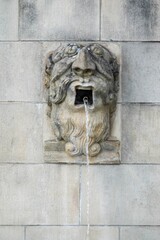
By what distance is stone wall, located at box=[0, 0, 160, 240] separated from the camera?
35.4 feet

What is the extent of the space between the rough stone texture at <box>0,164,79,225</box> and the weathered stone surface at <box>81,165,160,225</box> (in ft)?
0.42

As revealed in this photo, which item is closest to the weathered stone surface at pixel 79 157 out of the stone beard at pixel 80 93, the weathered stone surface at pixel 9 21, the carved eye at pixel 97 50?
the stone beard at pixel 80 93

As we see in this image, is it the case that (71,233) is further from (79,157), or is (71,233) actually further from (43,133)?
(43,133)

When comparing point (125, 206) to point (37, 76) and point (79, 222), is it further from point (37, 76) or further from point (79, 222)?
point (37, 76)

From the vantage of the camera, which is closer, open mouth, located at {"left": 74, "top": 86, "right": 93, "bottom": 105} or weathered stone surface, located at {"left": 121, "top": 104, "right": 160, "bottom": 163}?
open mouth, located at {"left": 74, "top": 86, "right": 93, "bottom": 105}

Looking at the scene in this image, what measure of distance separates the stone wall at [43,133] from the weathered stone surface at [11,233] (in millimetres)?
11

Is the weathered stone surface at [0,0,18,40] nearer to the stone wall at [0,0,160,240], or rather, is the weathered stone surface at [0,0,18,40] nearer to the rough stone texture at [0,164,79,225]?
the stone wall at [0,0,160,240]

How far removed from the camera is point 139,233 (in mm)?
10828

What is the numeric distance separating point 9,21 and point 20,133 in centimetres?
120

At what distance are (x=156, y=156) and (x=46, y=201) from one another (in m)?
1.26

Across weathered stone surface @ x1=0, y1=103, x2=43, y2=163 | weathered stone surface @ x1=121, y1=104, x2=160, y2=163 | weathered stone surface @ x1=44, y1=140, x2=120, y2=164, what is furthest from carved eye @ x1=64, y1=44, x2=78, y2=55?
weathered stone surface @ x1=44, y1=140, x2=120, y2=164

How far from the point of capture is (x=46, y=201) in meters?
10.8

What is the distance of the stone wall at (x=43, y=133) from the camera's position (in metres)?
10.8

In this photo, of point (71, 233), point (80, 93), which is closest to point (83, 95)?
point (80, 93)
